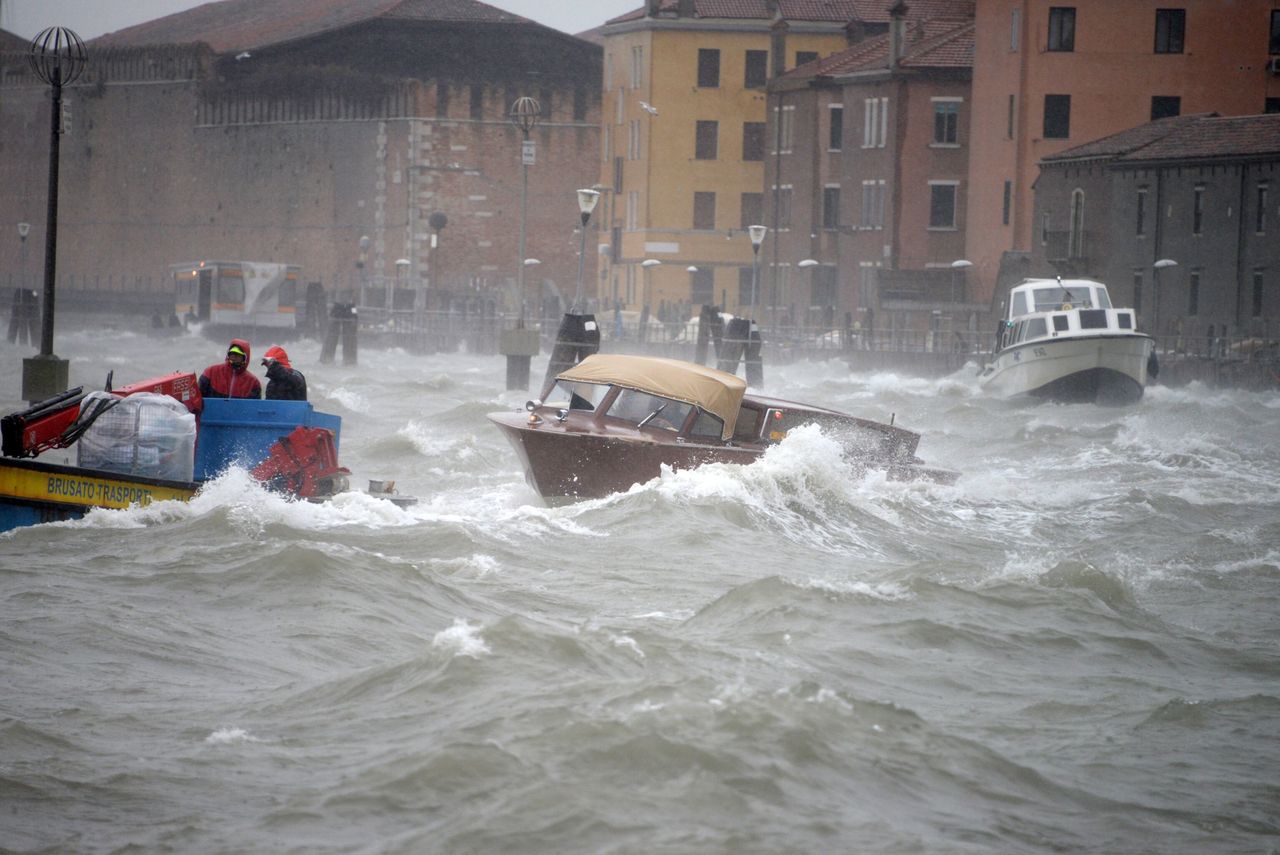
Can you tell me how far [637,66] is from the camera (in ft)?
216

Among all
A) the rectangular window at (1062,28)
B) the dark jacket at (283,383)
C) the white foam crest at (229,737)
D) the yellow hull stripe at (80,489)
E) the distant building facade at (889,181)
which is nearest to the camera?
the white foam crest at (229,737)

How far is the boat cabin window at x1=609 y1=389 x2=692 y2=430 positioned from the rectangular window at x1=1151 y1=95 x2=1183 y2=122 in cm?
3501

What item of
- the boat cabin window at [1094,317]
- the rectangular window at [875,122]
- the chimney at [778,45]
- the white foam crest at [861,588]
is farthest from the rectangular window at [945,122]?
the white foam crest at [861,588]

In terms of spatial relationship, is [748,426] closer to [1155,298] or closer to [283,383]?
[283,383]

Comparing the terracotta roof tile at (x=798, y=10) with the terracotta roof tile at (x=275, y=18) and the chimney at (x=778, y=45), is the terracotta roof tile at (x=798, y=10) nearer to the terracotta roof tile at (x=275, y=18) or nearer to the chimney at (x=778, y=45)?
the chimney at (x=778, y=45)

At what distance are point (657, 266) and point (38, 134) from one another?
122 ft

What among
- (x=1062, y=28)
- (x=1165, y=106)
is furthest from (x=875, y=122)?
(x=1165, y=106)

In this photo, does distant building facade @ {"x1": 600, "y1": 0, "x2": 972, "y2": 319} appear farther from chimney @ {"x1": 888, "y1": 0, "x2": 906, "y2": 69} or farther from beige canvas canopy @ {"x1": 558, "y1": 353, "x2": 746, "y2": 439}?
beige canvas canopy @ {"x1": 558, "y1": 353, "x2": 746, "y2": 439}

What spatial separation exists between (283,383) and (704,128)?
5084cm

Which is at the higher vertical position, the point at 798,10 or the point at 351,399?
the point at 798,10

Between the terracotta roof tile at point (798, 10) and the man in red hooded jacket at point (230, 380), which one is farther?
the terracotta roof tile at point (798, 10)

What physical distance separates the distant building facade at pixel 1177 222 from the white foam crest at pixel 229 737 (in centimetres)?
3369

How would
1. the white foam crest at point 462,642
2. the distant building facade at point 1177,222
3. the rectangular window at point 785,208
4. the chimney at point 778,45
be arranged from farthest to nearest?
the chimney at point 778,45
the rectangular window at point 785,208
the distant building facade at point 1177,222
the white foam crest at point 462,642

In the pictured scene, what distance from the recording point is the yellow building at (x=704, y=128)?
64500 millimetres
